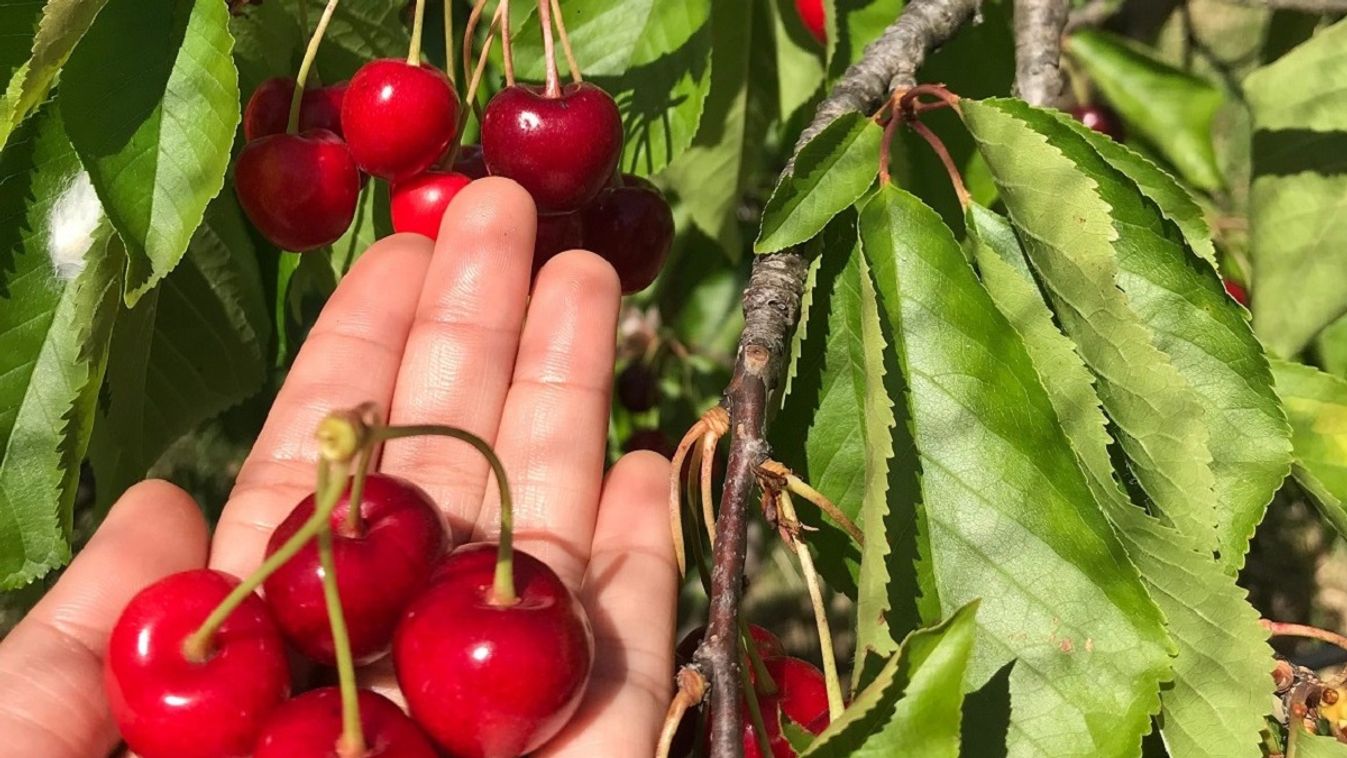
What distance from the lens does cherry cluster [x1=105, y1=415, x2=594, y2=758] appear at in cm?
106

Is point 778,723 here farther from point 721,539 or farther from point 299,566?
point 299,566

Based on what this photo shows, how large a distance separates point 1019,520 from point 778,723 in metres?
0.30

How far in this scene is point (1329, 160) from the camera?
1.64 m

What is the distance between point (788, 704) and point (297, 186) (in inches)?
31.9

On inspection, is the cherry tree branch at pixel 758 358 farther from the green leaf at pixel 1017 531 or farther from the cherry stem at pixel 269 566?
the cherry stem at pixel 269 566

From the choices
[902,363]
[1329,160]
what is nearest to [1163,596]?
[902,363]

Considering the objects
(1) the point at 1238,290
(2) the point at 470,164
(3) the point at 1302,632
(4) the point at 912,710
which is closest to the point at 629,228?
(2) the point at 470,164

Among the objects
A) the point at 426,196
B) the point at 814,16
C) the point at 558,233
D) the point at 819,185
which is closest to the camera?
the point at 819,185

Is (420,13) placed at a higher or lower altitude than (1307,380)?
higher

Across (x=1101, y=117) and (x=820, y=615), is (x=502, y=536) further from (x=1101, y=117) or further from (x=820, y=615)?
(x=1101, y=117)

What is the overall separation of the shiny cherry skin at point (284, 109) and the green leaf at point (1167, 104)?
4.80 feet

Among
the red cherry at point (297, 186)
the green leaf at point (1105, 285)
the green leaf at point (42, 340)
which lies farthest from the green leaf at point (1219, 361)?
the green leaf at point (42, 340)

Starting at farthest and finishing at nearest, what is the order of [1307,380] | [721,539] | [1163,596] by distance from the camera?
[1307,380] → [1163,596] → [721,539]

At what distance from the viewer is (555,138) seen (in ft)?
4.55
